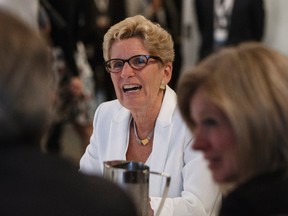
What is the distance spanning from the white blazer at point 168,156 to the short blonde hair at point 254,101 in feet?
2.83

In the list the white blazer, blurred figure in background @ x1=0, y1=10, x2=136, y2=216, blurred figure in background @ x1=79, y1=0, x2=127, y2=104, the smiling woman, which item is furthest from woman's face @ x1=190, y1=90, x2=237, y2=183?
blurred figure in background @ x1=79, y1=0, x2=127, y2=104

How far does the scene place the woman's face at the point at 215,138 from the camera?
166 cm

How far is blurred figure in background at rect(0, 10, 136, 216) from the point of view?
1.40 meters

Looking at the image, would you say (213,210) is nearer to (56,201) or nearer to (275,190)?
A: (275,190)

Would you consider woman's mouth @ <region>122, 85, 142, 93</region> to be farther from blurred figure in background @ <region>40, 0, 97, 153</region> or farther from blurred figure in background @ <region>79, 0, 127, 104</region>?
blurred figure in background @ <region>79, 0, 127, 104</region>

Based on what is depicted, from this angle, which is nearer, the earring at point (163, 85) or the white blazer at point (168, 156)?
the white blazer at point (168, 156)

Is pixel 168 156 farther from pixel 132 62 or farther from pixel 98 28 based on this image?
pixel 98 28

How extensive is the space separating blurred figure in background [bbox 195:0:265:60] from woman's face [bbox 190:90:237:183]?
5637 mm

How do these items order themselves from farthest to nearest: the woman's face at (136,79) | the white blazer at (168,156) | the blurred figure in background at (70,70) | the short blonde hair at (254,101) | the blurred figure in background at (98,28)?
the blurred figure in background at (98,28)
the blurred figure in background at (70,70)
the woman's face at (136,79)
the white blazer at (168,156)
the short blonde hair at (254,101)

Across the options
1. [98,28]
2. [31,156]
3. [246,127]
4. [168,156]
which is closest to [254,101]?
[246,127]

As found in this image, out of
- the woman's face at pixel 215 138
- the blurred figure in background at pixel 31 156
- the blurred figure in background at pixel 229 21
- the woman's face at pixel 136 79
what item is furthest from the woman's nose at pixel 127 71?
the blurred figure in background at pixel 229 21

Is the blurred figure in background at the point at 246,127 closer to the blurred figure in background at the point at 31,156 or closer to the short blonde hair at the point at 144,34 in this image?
the blurred figure in background at the point at 31,156

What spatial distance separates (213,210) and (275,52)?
1016mm

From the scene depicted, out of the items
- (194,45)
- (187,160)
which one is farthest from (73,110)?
(187,160)
